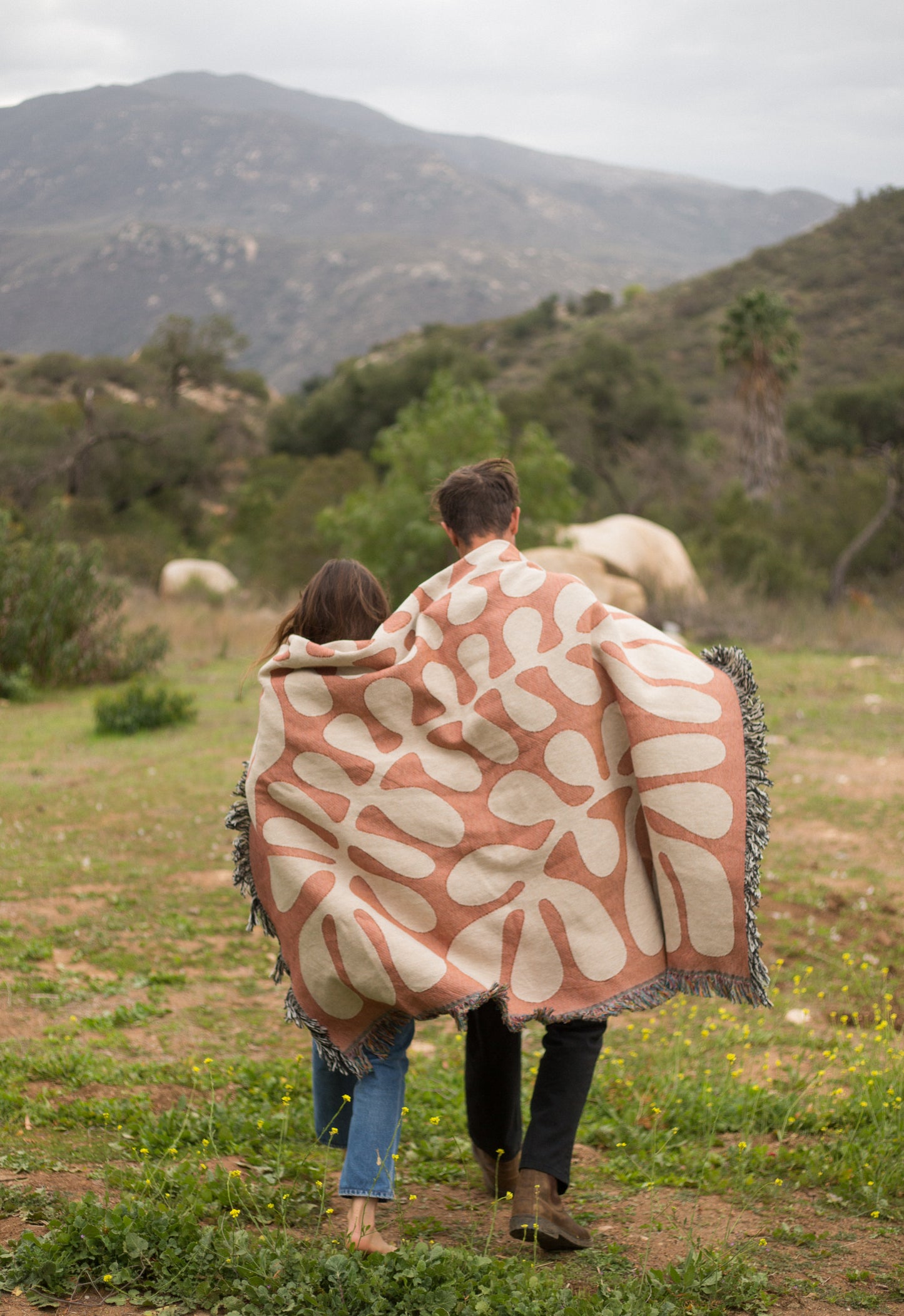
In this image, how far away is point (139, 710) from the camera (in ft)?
36.7

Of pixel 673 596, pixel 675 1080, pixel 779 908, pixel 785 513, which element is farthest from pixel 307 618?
pixel 785 513

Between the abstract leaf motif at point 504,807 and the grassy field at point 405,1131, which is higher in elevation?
the abstract leaf motif at point 504,807

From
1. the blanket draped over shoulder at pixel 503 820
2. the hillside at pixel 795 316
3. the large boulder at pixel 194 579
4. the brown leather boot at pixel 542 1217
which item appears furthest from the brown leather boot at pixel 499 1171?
the hillside at pixel 795 316

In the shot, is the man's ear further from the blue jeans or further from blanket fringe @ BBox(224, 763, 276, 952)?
the blue jeans

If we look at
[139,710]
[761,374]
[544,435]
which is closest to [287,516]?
[544,435]

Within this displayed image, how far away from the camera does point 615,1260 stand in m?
2.62

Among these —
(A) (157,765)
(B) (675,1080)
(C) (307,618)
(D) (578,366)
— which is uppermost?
(D) (578,366)

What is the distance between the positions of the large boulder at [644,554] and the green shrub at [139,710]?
9.67 meters

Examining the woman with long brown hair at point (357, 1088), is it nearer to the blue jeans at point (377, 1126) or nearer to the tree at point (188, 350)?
the blue jeans at point (377, 1126)

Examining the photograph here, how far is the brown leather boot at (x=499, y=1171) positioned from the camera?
9.73 ft

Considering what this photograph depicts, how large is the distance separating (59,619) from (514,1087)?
38.8 feet

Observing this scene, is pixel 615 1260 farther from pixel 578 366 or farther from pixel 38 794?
pixel 578 366

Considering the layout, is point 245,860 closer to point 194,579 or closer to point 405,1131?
point 405,1131

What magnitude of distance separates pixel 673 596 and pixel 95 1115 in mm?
17354
